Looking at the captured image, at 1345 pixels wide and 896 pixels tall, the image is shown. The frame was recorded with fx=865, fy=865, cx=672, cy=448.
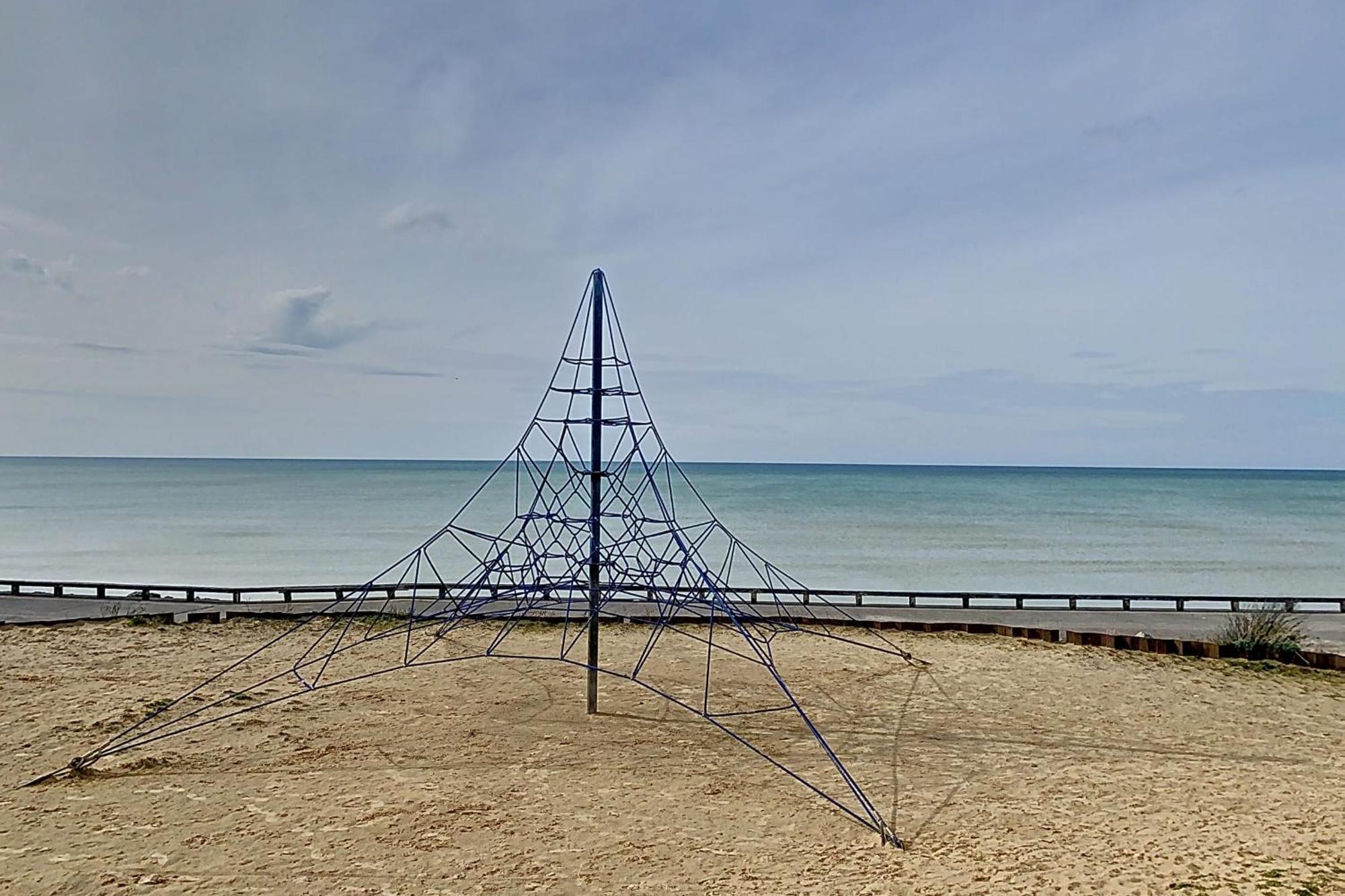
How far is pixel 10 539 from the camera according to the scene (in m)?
37.4

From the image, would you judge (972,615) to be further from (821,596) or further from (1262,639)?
(1262,639)

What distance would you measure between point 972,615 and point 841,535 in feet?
92.0

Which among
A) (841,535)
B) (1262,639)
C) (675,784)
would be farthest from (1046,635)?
(841,535)

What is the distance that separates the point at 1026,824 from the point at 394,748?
179 inches

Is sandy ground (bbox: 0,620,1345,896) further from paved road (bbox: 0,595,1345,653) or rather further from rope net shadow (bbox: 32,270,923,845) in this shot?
paved road (bbox: 0,595,1345,653)

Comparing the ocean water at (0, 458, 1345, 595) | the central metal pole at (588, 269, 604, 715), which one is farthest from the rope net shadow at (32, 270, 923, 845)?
the ocean water at (0, 458, 1345, 595)

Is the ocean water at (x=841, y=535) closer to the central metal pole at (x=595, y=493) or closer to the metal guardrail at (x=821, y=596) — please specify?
the metal guardrail at (x=821, y=596)

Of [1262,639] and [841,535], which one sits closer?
[1262,639]

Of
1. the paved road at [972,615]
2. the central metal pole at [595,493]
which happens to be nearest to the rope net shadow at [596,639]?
the central metal pole at [595,493]

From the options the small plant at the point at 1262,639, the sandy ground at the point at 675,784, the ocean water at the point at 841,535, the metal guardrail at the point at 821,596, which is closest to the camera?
the sandy ground at the point at 675,784

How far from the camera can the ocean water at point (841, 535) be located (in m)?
28.2

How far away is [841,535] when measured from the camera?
140ft

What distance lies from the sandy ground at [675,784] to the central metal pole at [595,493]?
547mm

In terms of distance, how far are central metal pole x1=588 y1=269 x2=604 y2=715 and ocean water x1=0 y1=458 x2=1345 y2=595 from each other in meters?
19.7
